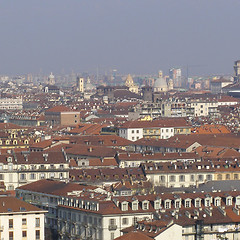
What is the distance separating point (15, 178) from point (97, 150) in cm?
1419

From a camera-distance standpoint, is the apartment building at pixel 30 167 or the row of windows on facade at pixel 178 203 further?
the apartment building at pixel 30 167

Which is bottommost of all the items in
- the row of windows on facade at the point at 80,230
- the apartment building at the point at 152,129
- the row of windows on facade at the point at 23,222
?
the apartment building at the point at 152,129

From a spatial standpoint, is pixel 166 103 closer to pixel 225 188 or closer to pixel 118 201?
→ pixel 225 188

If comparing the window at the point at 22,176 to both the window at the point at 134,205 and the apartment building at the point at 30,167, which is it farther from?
the window at the point at 134,205

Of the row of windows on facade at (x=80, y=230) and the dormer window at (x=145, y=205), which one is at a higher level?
the dormer window at (x=145, y=205)

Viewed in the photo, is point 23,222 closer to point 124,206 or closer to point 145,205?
point 124,206

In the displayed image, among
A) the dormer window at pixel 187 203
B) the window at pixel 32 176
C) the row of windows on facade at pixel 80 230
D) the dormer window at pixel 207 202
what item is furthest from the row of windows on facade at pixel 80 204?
the window at pixel 32 176

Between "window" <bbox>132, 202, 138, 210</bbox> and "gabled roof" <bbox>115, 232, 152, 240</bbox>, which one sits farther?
"window" <bbox>132, 202, 138, 210</bbox>

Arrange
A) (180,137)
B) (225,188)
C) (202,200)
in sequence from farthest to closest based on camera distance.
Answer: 1. (180,137)
2. (225,188)
3. (202,200)

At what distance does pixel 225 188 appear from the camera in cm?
6250

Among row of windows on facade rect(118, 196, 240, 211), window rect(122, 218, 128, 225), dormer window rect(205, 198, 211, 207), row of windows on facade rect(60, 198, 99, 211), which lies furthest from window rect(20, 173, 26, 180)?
dormer window rect(205, 198, 211, 207)

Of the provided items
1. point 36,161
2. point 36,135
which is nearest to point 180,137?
point 36,135

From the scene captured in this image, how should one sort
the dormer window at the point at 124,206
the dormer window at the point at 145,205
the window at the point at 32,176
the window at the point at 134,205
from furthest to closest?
the window at the point at 32,176, the dormer window at the point at 145,205, the window at the point at 134,205, the dormer window at the point at 124,206

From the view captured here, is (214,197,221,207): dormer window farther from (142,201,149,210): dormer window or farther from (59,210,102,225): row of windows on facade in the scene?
(59,210,102,225): row of windows on facade
